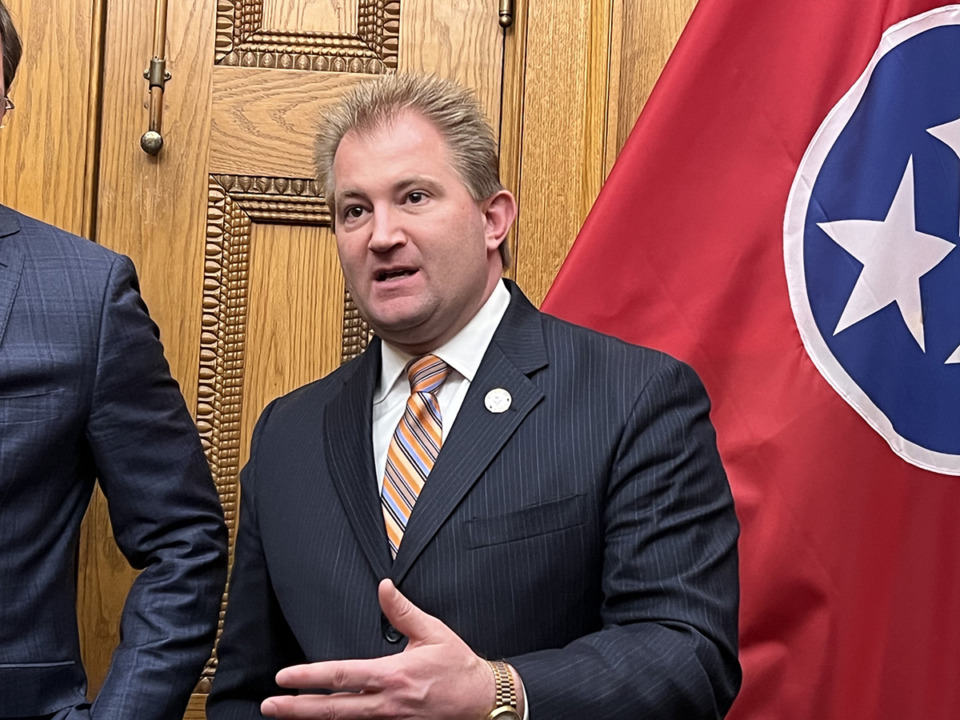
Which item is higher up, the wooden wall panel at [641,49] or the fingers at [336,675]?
the wooden wall panel at [641,49]

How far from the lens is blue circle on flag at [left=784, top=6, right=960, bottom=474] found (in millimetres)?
2102

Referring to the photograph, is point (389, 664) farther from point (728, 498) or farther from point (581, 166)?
point (581, 166)

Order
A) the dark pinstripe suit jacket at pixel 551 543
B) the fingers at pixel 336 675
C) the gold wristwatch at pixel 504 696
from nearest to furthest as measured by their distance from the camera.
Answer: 1. the fingers at pixel 336 675
2. the gold wristwatch at pixel 504 696
3. the dark pinstripe suit jacket at pixel 551 543

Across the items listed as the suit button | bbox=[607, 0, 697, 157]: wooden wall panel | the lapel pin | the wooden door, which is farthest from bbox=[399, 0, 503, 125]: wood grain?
the suit button

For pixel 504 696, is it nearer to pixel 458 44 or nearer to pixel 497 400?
pixel 497 400

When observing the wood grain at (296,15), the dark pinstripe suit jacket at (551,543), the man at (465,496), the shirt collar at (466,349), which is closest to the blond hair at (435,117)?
the man at (465,496)

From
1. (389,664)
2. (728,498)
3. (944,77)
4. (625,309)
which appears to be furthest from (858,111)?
(389,664)

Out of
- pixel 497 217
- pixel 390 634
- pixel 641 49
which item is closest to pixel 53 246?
pixel 497 217

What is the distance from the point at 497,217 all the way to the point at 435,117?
17cm

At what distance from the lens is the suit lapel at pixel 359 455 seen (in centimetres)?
174

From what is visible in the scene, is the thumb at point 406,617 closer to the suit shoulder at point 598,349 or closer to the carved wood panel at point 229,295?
the suit shoulder at point 598,349

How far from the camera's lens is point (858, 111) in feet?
7.19

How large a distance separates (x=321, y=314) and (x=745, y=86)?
2.91 ft

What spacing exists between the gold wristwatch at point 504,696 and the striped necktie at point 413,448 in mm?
289
